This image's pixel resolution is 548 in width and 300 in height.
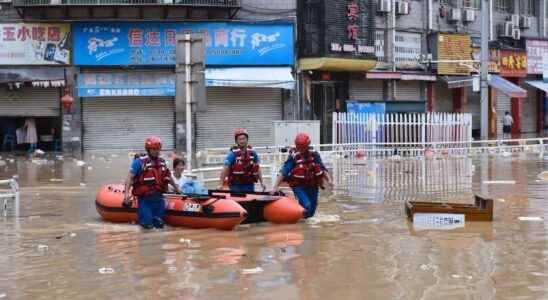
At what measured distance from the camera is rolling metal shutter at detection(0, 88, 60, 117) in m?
29.7

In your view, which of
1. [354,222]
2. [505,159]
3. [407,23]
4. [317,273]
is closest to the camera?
[317,273]

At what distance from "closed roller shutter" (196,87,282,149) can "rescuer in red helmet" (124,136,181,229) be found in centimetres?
1840

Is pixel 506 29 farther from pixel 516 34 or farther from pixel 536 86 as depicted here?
pixel 536 86

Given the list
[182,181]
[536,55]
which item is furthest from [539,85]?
[182,181]

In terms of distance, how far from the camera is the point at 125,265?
888 centimetres

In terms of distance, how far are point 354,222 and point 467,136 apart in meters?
15.7

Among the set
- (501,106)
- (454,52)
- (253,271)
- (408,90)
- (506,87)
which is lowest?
(253,271)

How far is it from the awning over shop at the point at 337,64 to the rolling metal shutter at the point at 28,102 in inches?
352

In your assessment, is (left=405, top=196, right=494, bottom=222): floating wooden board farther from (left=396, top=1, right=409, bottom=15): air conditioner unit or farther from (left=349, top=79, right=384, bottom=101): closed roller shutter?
(left=396, top=1, right=409, bottom=15): air conditioner unit

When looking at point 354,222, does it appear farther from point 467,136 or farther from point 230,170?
point 467,136

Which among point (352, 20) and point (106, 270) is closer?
point (106, 270)

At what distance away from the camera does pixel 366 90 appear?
33781mm

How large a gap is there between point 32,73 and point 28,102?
1283 millimetres

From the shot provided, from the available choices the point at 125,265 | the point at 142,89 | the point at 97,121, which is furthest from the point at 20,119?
the point at 125,265
